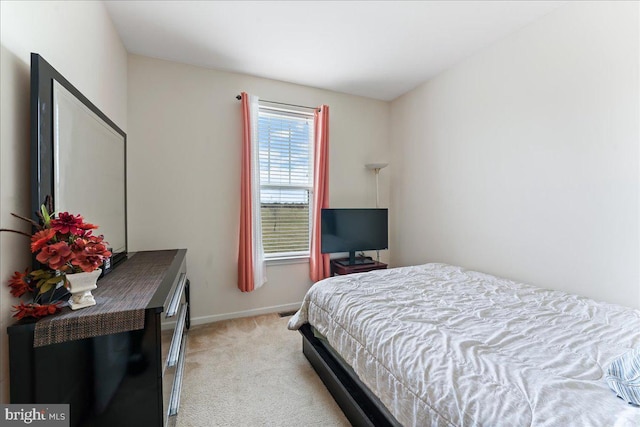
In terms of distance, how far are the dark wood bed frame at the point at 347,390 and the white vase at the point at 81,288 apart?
126 cm

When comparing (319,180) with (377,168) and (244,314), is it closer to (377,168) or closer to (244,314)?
(377,168)

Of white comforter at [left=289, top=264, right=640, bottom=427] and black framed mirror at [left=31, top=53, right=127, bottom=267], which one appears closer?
white comforter at [left=289, top=264, right=640, bottom=427]

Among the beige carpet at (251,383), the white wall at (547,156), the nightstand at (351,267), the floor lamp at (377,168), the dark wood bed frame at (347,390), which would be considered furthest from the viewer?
the floor lamp at (377,168)

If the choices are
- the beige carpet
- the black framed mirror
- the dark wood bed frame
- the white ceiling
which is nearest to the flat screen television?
the beige carpet

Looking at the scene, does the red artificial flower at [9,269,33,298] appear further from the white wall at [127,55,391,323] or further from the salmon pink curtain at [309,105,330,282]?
the salmon pink curtain at [309,105,330,282]

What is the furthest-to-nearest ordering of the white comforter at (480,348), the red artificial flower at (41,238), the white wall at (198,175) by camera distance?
the white wall at (198,175), the red artificial flower at (41,238), the white comforter at (480,348)

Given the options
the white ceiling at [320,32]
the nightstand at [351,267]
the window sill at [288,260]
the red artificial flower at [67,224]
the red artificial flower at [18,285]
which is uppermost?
the white ceiling at [320,32]

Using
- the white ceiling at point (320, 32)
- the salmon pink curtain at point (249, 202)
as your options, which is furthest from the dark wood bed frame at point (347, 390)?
the white ceiling at point (320, 32)

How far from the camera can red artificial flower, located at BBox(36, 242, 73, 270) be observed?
890mm

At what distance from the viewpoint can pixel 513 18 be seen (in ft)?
6.69

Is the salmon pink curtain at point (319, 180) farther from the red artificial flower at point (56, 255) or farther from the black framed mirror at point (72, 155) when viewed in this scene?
the red artificial flower at point (56, 255)

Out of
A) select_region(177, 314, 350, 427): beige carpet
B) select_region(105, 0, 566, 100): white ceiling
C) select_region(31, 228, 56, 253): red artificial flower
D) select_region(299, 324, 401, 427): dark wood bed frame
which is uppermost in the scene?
select_region(105, 0, 566, 100): white ceiling

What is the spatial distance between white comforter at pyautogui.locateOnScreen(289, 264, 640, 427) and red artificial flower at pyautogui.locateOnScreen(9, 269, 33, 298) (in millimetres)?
1358

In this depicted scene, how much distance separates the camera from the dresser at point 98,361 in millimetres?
904
